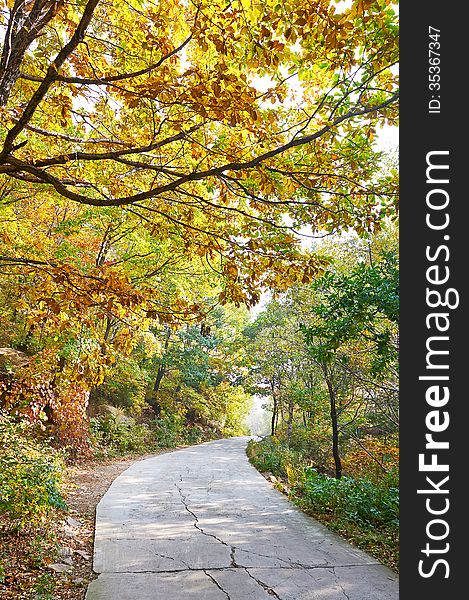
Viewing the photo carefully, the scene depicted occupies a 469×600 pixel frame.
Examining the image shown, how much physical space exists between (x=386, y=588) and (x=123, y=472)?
263 inches

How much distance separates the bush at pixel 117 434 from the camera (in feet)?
38.7

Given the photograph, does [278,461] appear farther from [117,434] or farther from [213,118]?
[213,118]

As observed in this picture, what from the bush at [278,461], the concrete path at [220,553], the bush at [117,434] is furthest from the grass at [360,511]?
the bush at [117,434]

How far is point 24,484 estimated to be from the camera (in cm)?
434

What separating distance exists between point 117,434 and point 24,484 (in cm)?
869

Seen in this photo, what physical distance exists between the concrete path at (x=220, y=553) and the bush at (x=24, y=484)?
2.17 ft

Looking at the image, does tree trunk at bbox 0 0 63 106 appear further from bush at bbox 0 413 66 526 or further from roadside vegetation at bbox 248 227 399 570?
roadside vegetation at bbox 248 227 399 570

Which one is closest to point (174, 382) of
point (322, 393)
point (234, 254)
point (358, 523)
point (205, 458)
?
point (205, 458)

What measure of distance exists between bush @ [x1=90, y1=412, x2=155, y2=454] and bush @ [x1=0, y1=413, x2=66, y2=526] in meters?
6.24

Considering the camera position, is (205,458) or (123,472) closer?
(123,472)

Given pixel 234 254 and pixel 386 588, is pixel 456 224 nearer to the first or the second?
pixel 234 254

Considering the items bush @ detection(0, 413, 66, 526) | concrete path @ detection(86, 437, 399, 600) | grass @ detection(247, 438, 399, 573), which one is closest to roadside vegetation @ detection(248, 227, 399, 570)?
grass @ detection(247, 438, 399, 573)

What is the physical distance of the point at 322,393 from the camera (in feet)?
34.3

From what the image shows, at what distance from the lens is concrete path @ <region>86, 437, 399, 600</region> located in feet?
10.7
